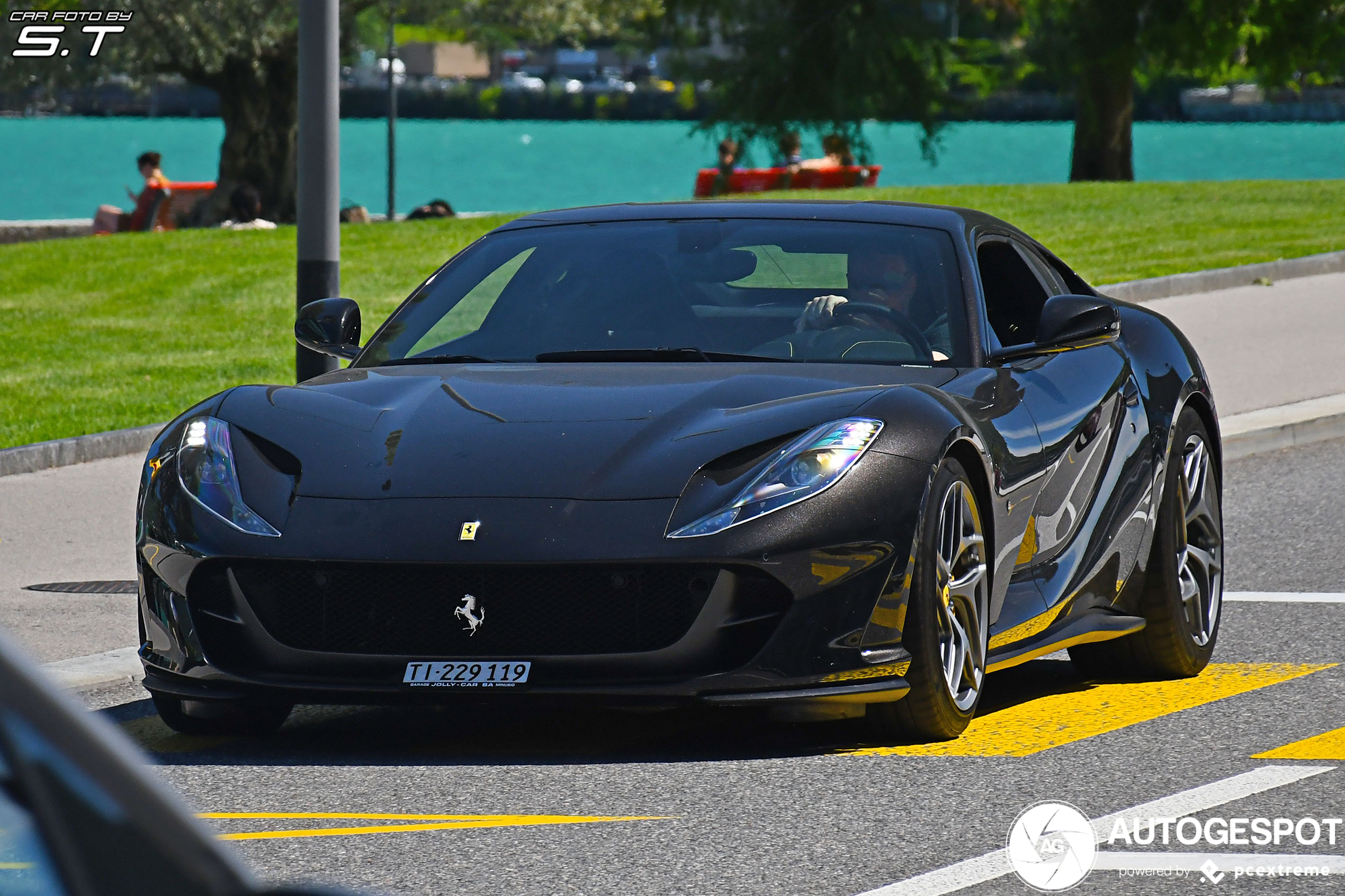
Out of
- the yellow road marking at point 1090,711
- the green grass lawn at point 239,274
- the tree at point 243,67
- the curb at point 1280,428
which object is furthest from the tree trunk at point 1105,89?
the yellow road marking at point 1090,711

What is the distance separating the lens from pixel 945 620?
5398mm

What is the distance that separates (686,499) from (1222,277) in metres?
15.1

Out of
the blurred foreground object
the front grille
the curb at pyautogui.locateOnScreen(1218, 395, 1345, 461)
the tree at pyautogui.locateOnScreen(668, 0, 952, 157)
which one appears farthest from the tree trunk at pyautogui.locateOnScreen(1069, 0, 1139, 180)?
the blurred foreground object

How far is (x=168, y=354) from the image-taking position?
51.0ft

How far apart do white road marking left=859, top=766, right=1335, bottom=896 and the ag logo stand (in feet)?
0.09

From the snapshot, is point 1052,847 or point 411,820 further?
point 411,820

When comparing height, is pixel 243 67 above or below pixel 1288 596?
above

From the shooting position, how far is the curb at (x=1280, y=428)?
11.8m

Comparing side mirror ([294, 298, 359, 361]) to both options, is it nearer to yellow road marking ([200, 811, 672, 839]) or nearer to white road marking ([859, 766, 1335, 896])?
yellow road marking ([200, 811, 672, 839])

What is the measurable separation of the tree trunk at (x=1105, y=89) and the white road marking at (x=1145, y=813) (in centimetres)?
2629

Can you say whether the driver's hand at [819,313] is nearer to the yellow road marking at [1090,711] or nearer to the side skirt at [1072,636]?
the side skirt at [1072,636]

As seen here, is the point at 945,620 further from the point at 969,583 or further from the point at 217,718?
the point at 217,718

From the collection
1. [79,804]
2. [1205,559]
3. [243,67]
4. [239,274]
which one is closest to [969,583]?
[1205,559]

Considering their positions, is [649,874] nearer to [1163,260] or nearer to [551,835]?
[551,835]
